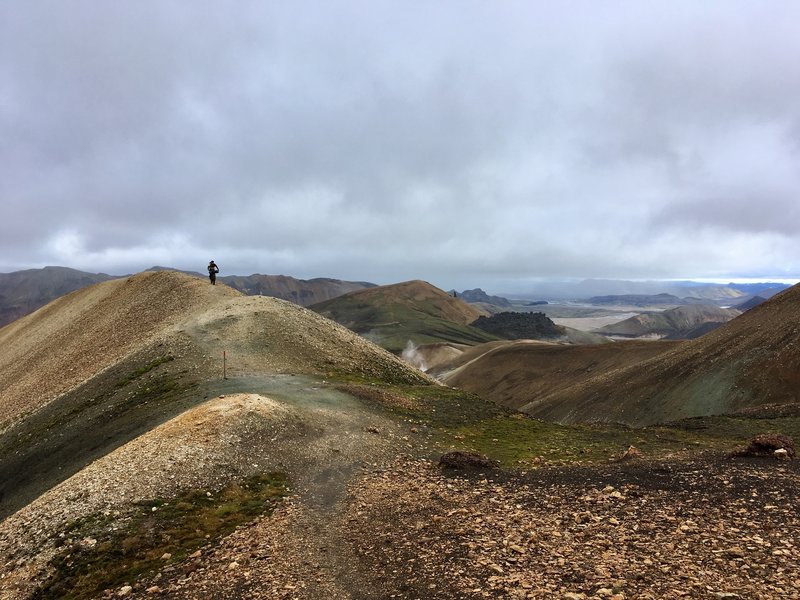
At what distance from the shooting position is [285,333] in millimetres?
40969

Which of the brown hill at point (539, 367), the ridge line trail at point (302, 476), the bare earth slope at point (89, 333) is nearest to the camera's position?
the ridge line trail at point (302, 476)

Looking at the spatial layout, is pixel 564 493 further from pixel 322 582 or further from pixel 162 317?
pixel 162 317

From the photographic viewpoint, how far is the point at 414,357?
15912 centimetres

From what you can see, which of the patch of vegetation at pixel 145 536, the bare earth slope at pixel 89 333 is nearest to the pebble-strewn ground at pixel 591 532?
the patch of vegetation at pixel 145 536

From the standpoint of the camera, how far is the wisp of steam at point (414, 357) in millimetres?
151625

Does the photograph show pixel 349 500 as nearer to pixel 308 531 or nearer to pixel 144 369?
pixel 308 531

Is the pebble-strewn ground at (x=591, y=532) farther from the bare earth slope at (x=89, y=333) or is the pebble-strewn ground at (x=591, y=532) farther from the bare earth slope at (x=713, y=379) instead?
the bare earth slope at (x=89, y=333)

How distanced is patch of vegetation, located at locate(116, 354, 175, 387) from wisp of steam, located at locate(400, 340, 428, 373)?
114209mm

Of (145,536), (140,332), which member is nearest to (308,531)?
(145,536)

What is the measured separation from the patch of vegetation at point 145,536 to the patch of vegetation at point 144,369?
20996mm

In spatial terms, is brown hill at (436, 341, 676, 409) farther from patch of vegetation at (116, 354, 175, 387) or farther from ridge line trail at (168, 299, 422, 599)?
patch of vegetation at (116, 354, 175, 387)

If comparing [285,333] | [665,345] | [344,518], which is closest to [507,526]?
[344,518]

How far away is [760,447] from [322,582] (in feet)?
55.7

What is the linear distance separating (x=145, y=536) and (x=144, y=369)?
23730 millimetres
